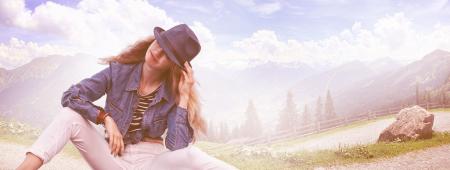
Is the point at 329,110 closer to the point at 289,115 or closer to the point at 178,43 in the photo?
the point at 289,115

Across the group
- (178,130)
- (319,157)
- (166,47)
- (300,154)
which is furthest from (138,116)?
(319,157)

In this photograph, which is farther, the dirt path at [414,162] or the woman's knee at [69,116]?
the dirt path at [414,162]

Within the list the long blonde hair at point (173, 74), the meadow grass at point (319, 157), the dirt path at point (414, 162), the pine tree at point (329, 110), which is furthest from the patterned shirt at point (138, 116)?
the pine tree at point (329, 110)

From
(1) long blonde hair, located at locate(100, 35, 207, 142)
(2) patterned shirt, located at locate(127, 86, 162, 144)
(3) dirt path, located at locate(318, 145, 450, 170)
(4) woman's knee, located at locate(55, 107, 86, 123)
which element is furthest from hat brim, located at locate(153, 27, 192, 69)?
(3) dirt path, located at locate(318, 145, 450, 170)

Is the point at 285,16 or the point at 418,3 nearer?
the point at 418,3

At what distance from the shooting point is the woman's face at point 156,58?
300cm

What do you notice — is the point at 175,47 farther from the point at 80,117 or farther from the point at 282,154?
the point at 282,154

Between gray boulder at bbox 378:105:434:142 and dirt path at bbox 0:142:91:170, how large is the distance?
278 inches

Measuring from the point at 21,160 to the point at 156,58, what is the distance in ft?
17.6

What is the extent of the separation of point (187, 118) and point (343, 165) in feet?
18.8

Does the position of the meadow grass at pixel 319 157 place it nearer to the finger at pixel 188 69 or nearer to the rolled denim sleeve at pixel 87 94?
the finger at pixel 188 69

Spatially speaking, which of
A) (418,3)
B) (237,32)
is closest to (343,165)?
(418,3)

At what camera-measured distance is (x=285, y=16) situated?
466 inches

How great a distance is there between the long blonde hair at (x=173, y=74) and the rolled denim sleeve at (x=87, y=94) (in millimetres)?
157
